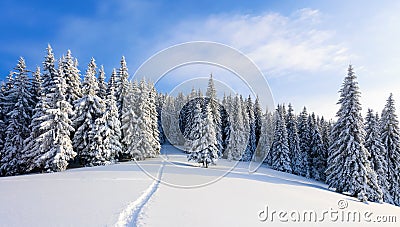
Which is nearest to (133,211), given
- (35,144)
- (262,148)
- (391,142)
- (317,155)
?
(262,148)

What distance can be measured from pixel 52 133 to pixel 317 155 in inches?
1687

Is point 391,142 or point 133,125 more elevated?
point 391,142

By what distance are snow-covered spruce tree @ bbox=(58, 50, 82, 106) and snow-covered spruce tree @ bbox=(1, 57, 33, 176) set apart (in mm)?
2878

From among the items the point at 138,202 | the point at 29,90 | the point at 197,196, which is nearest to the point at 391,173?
the point at 197,196

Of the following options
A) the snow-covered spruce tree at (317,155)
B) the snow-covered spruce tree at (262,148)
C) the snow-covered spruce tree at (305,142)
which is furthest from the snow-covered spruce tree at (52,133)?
the snow-covered spruce tree at (317,155)

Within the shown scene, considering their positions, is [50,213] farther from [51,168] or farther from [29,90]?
[29,90]

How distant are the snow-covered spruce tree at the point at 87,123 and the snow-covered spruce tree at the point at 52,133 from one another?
2343 millimetres

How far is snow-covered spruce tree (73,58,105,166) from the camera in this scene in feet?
94.8

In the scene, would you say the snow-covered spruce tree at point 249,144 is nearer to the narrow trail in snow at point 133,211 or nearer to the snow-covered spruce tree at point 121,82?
the narrow trail in snow at point 133,211

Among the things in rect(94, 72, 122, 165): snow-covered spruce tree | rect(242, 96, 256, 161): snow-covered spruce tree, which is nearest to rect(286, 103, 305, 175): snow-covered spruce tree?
rect(94, 72, 122, 165): snow-covered spruce tree

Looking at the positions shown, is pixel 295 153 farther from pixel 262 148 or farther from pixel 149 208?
pixel 262 148

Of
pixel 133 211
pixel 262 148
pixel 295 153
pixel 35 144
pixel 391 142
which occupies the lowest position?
pixel 133 211

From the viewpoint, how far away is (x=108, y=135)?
29.6 meters

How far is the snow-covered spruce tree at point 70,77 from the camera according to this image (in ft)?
99.2
